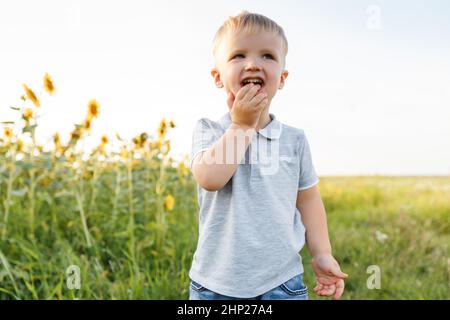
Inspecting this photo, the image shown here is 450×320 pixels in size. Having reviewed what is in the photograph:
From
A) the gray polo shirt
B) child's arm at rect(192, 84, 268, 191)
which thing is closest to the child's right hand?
child's arm at rect(192, 84, 268, 191)

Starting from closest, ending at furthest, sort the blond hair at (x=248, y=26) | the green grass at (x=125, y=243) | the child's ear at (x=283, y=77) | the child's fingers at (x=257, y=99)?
the child's fingers at (x=257, y=99)
the blond hair at (x=248, y=26)
the child's ear at (x=283, y=77)
the green grass at (x=125, y=243)

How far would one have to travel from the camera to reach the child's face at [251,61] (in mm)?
1282

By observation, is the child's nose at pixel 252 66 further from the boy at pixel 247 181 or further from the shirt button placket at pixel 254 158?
the shirt button placket at pixel 254 158

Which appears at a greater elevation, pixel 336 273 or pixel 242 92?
pixel 242 92

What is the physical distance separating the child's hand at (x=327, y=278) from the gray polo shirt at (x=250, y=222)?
112mm

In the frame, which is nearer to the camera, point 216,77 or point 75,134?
point 216,77

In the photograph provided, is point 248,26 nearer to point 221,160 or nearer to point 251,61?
point 251,61

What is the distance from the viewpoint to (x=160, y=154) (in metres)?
2.78

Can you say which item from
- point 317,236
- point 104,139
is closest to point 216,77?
point 317,236

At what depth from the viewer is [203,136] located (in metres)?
1.37

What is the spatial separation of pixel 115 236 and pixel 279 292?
136 cm

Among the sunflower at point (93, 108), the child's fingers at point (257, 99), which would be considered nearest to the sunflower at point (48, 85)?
the sunflower at point (93, 108)
